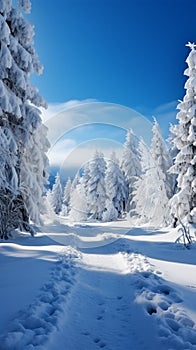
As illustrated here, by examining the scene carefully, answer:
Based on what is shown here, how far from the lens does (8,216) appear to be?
12.7 metres

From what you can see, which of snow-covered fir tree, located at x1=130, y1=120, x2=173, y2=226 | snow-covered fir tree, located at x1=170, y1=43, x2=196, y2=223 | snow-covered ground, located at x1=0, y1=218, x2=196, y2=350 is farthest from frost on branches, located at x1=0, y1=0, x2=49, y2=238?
snow-covered fir tree, located at x1=130, y1=120, x2=173, y2=226

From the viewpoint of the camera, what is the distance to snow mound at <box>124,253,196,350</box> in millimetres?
3736

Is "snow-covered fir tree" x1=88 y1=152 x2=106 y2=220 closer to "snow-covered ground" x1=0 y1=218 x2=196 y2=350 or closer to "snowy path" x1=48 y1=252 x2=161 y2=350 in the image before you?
"snow-covered ground" x1=0 y1=218 x2=196 y2=350

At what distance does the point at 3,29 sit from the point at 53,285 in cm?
989

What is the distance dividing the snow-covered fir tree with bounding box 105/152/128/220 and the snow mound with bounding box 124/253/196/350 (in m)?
38.0

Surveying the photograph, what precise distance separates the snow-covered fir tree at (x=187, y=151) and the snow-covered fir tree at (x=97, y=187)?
28.9m

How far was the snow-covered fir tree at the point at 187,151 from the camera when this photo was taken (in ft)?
63.1

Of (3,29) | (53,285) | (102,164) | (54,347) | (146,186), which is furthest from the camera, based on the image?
(102,164)

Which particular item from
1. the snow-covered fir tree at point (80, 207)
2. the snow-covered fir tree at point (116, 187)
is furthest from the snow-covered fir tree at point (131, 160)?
the snow-covered fir tree at point (80, 207)

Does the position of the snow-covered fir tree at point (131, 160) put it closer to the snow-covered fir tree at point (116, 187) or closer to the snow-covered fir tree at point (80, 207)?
the snow-covered fir tree at point (116, 187)

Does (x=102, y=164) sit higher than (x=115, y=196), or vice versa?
(x=102, y=164)

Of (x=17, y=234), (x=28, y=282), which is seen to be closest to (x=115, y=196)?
(x=17, y=234)

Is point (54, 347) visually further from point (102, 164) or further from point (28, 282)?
point (102, 164)

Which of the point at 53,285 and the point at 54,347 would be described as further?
the point at 53,285
